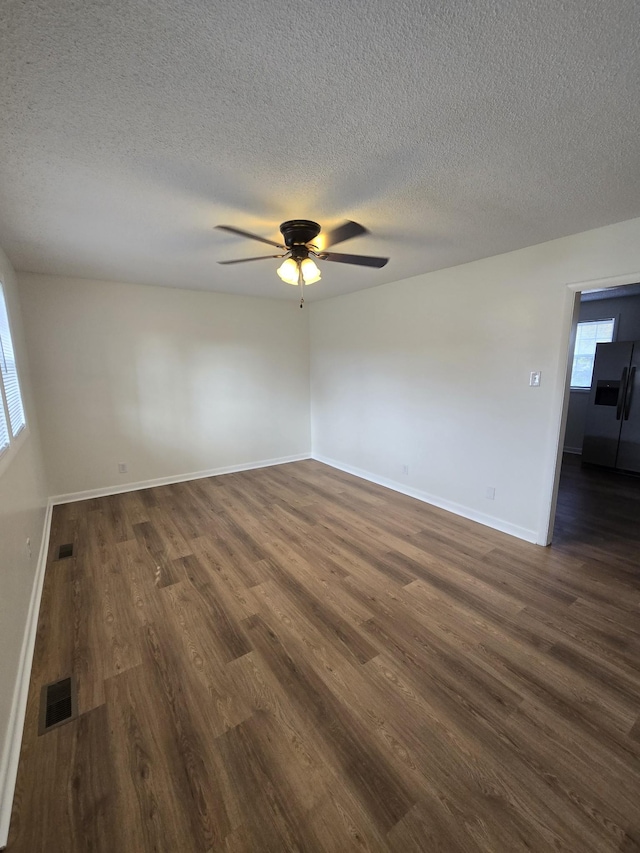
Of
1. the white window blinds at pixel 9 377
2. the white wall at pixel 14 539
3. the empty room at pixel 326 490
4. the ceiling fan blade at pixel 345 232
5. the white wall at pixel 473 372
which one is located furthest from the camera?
the white wall at pixel 473 372

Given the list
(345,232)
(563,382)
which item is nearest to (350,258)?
(345,232)

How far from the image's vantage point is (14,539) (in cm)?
185

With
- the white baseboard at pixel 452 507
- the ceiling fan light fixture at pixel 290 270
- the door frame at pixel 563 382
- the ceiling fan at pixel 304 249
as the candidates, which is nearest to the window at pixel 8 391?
the ceiling fan at pixel 304 249

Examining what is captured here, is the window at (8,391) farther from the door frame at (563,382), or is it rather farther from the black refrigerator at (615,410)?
the black refrigerator at (615,410)

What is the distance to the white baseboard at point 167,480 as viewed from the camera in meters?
3.85

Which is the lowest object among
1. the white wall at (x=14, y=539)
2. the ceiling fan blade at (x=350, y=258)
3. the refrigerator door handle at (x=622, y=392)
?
the white wall at (x=14, y=539)

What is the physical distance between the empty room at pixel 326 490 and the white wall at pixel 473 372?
1.1 inches

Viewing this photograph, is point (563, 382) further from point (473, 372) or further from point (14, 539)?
point (14, 539)

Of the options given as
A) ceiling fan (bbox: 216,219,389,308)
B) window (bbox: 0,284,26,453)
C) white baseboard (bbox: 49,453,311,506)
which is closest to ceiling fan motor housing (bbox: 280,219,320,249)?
ceiling fan (bbox: 216,219,389,308)

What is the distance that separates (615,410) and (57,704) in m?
6.26

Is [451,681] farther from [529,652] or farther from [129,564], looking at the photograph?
[129,564]

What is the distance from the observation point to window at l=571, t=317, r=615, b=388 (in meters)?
5.26

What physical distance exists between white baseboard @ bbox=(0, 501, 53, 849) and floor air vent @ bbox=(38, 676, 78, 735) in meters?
0.07

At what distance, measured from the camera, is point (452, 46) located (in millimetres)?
1016
